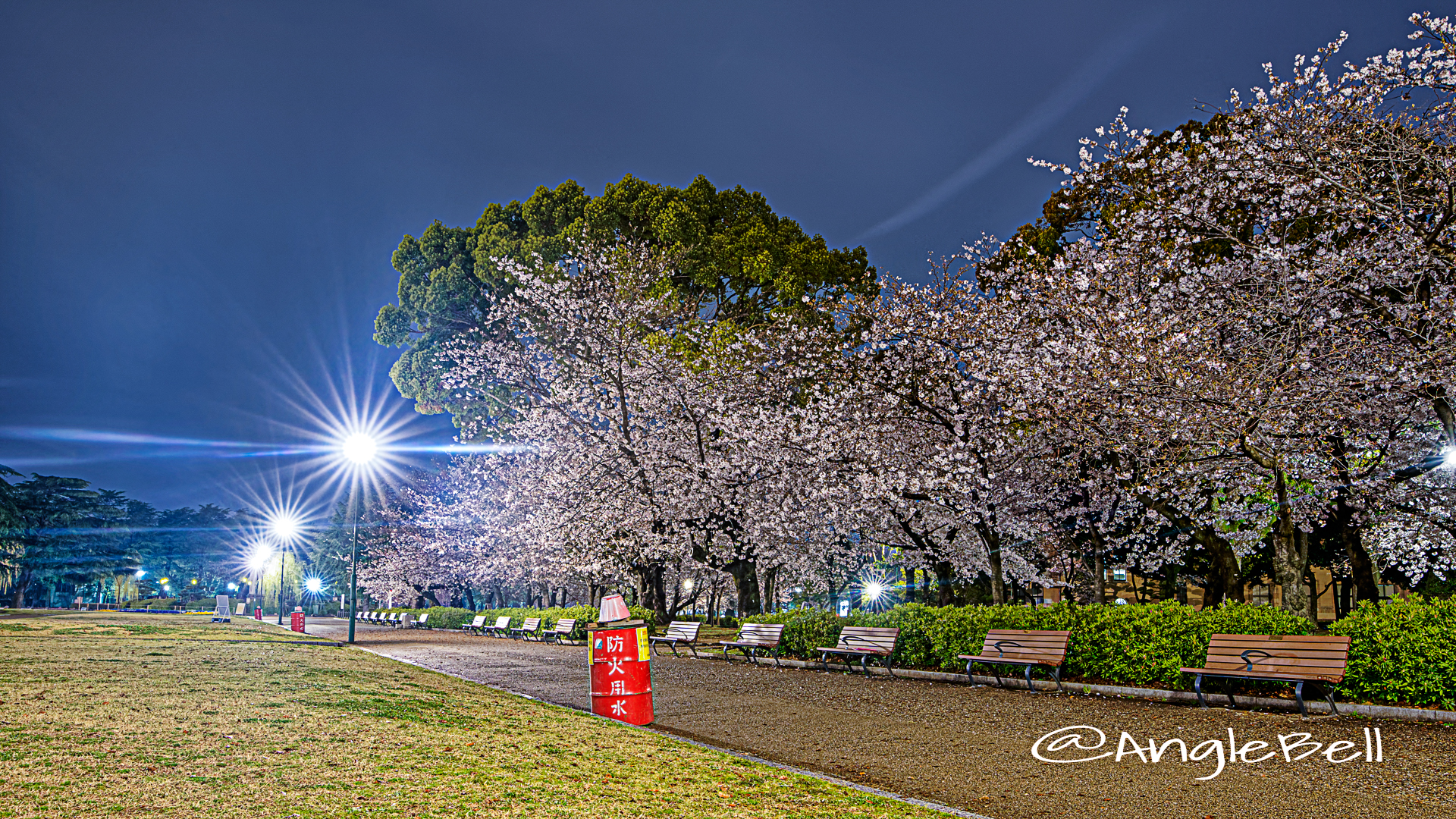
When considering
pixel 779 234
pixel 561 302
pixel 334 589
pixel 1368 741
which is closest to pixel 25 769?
pixel 1368 741

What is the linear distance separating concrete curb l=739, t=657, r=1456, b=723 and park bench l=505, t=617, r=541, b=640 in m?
15.9

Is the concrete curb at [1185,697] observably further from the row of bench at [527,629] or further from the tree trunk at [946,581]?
the row of bench at [527,629]

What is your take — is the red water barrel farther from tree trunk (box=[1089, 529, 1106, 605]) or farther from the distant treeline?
the distant treeline

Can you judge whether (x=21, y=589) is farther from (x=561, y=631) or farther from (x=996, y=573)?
(x=996, y=573)

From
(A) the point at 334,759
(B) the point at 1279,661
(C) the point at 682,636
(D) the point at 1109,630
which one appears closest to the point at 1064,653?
(D) the point at 1109,630

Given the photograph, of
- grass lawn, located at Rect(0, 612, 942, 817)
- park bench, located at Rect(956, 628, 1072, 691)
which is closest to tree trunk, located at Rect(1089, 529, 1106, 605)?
park bench, located at Rect(956, 628, 1072, 691)

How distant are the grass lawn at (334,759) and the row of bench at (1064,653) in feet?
19.1

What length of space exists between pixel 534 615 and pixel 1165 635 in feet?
75.8

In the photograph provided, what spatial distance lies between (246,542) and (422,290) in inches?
2600

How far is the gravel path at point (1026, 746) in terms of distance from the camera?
6035 millimetres

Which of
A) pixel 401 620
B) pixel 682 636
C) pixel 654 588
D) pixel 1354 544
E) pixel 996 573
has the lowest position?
pixel 401 620

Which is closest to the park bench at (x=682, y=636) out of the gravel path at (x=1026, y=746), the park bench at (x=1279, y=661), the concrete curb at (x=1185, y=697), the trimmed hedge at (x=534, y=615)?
the trimmed hedge at (x=534, y=615)

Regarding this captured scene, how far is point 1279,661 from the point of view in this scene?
932cm

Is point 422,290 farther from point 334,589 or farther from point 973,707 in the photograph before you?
point 334,589
